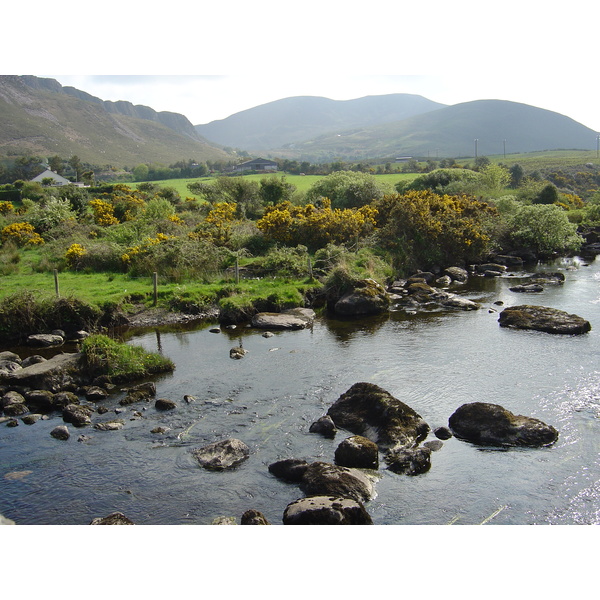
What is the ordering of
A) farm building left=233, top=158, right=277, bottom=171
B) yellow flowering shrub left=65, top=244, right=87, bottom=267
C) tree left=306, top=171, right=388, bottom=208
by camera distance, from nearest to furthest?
yellow flowering shrub left=65, top=244, right=87, bottom=267, tree left=306, top=171, right=388, bottom=208, farm building left=233, top=158, right=277, bottom=171

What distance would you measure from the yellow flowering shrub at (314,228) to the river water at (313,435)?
Answer: 1247 cm

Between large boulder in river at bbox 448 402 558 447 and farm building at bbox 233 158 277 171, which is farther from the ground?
farm building at bbox 233 158 277 171

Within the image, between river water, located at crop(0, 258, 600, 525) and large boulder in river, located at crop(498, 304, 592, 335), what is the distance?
0.58m

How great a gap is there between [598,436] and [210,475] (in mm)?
9360

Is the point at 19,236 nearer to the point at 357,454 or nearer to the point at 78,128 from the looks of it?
the point at 357,454

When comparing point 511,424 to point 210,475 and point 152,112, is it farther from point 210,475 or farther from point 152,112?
point 152,112

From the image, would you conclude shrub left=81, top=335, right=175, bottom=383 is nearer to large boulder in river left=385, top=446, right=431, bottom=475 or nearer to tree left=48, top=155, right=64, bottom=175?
large boulder in river left=385, top=446, right=431, bottom=475

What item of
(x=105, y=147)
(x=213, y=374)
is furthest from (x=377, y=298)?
(x=105, y=147)

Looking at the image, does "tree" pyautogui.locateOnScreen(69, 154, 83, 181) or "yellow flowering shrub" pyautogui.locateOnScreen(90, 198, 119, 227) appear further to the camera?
"tree" pyautogui.locateOnScreen(69, 154, 83, 181)

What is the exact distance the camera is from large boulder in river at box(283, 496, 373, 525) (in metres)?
9.82

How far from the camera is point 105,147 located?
90.9m

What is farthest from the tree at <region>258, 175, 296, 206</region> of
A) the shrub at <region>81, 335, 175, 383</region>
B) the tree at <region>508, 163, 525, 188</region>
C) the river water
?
the tree at <region>508, 163, 525, 188</region>

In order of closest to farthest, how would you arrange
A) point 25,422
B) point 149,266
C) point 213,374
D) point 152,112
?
point 25,422, point 213,374, point 149,266, point 152,112

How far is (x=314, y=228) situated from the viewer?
34844 mm
